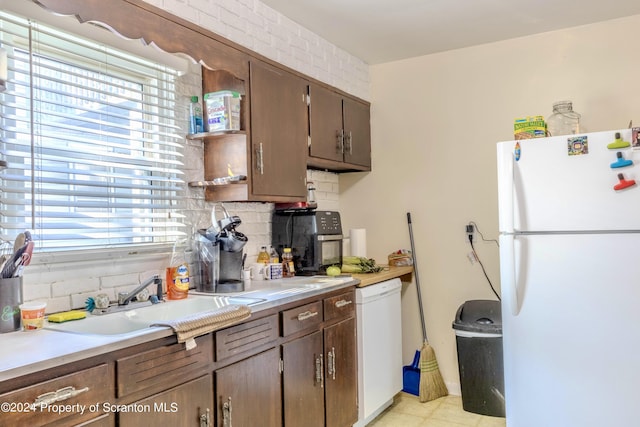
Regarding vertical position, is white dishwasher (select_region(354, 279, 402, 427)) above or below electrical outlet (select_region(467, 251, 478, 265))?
below

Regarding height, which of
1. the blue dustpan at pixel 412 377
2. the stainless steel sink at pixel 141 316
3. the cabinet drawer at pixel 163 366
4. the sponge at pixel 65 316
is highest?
the sponge at pixel 65 316

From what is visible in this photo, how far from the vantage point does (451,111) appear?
11.2 ft

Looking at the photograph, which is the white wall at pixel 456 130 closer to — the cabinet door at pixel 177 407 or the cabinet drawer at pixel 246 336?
the cabinet drawer at pixel 246 336

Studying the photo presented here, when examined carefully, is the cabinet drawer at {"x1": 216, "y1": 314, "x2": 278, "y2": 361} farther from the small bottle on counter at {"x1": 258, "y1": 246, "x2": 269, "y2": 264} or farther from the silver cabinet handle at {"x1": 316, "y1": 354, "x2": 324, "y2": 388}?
the small bottle on counter at {"x1": 258, "y1": 246, "x2": 269, "y2": 264}

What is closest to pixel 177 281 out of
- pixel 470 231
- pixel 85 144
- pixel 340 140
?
pixel 85 144

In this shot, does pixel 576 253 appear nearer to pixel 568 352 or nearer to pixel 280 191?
pixel 568 352

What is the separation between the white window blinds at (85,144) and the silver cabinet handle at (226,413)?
85cm

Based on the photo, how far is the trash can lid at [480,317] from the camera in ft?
9.61

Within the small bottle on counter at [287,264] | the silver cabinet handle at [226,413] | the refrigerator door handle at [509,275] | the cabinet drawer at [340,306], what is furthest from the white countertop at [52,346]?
the refrigerator door handle at [509,275]

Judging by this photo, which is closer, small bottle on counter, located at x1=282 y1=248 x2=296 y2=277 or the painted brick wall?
the painted brick wall

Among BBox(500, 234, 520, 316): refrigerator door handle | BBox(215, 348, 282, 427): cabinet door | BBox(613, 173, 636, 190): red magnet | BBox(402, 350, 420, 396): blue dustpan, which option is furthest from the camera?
BBox(402, 350, 420, 396): blue dustpan

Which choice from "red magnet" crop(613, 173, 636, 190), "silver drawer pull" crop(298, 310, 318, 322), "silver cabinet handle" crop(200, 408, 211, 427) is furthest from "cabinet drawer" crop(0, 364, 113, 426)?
"red magnet" crop(613, 173, 636, 190)

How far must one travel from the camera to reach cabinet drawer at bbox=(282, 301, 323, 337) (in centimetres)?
215

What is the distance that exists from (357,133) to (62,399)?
2701 mm
